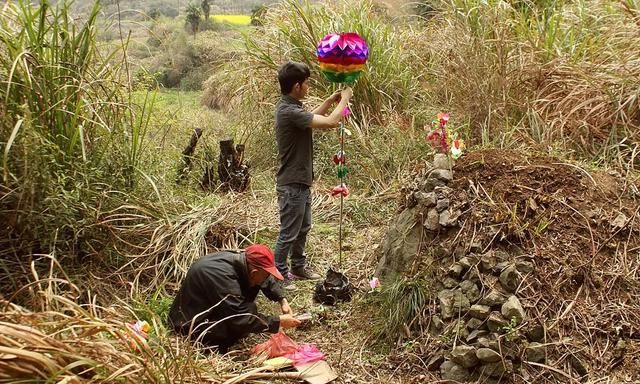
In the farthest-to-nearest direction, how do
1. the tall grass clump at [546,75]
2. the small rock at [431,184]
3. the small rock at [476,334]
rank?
the tall grass clump at [546,75] → the small rock at [431,184] → the small rock at [476,334]

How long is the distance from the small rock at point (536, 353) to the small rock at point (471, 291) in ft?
1.14

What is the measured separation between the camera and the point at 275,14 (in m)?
7.04

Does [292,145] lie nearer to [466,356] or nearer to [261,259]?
[261,259]

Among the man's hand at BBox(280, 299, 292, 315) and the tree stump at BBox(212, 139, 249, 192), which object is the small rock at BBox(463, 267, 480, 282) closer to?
the man's hand at BBox(280, 299, 292, 315)

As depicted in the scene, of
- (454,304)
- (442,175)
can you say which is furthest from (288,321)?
(442,175)

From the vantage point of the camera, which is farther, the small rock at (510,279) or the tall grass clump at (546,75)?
the tall grass clump at (546,75)

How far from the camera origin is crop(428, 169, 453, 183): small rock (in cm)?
358

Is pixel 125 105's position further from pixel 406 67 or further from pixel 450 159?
pixel 406 67

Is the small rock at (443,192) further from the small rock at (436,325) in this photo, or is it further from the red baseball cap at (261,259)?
the red baseball cap at (261,259)

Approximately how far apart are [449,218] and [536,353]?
33.6 inches

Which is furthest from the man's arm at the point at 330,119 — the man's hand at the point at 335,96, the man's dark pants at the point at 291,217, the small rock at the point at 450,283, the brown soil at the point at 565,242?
the small rock at the point at 450,283

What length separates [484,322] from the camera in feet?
9.86

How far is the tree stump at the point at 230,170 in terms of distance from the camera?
539 cm

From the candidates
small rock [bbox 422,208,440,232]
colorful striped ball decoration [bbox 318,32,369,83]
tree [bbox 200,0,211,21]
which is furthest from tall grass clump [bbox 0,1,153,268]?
tree [bbox 200,0,211,21]
